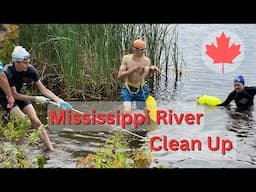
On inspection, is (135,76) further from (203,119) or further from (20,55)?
(20,55)

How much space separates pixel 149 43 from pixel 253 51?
402 cm

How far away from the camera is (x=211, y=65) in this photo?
12.9 metres

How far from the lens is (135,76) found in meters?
7.48

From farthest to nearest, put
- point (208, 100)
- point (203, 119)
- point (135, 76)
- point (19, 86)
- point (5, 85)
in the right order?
point (208, 100) → point (203, 119) → point (135, 76) → point (19, 86) → point (5, 85)

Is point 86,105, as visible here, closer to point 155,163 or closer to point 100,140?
point 100,140

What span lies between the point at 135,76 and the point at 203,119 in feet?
5.54

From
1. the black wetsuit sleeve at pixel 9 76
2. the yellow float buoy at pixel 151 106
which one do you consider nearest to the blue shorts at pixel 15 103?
the black wetsuit sleeve at pixel 9 76

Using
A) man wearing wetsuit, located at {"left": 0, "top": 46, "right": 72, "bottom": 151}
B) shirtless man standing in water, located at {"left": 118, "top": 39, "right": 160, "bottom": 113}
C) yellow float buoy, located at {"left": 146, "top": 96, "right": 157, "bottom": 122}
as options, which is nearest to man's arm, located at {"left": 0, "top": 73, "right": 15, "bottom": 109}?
man wearing wetsuit, located at {"left": 0, "top": 46, "right": 72, "bottom": 151}

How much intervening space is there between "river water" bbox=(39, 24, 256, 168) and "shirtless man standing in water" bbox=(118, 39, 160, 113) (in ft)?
1.71

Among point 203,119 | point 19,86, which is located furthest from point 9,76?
point 203,119

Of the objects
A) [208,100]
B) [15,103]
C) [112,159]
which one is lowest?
[112,159]

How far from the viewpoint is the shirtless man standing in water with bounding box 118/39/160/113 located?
7309mm

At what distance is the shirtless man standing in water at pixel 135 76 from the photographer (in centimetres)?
731

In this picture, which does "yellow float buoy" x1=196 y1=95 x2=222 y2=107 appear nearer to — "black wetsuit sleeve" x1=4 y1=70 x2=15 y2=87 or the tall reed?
the tall reed
